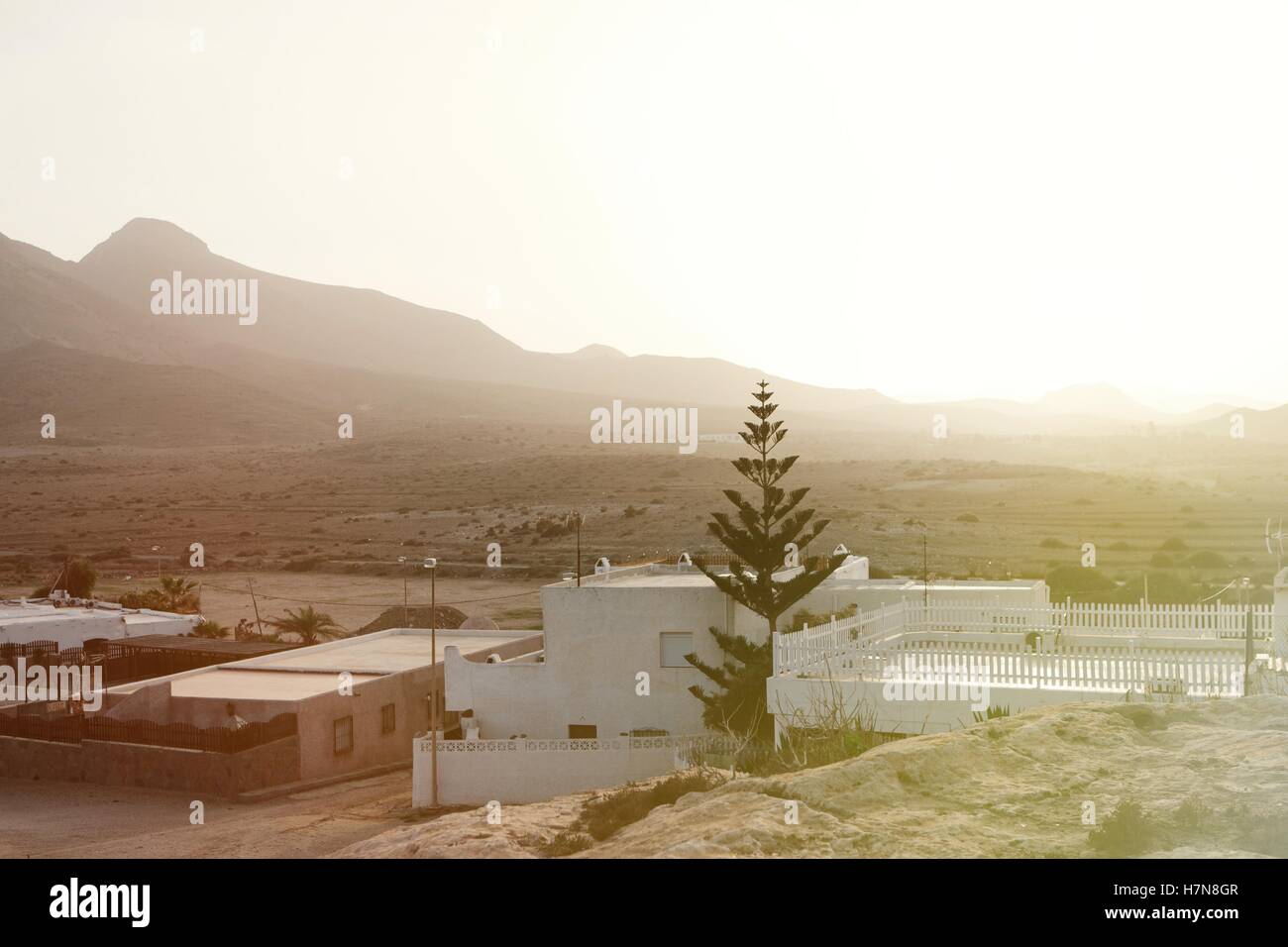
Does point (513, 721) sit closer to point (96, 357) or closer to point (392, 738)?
point (392, 738)

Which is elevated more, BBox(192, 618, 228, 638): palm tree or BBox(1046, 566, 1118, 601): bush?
BBox(1046, 566, 1118, 601): bush

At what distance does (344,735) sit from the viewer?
22.1 metres

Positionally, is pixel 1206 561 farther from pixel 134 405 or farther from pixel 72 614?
pixel 134 405

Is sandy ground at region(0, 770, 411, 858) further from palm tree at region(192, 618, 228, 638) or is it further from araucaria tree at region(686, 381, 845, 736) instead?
palm tree at region(192, 618, 228, 638)

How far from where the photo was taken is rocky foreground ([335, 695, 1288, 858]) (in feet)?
18.5

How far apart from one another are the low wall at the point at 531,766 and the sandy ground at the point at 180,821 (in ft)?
2.94

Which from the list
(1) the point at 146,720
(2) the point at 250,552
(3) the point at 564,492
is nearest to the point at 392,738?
(1) the point at 146,720

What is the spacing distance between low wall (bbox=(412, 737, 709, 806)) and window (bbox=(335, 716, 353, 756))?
3.63 m

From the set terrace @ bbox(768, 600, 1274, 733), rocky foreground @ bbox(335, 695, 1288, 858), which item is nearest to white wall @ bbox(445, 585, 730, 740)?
terrace @ bbox(768, 600, 1274, 733)

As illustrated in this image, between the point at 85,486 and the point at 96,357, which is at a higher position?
the point at 96,357

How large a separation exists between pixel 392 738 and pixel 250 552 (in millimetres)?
36224

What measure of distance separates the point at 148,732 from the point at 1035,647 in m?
15.7

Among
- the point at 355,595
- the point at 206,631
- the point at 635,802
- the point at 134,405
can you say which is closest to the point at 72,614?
the point at 206,631
